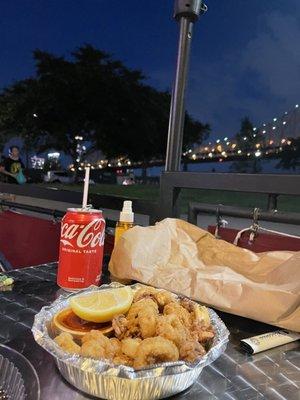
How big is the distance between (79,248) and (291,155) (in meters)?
34.4

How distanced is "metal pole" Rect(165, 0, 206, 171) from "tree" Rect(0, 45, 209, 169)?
748 inches

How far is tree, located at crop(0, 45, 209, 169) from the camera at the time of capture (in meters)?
20.5

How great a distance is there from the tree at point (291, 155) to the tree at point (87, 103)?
40.1 feet

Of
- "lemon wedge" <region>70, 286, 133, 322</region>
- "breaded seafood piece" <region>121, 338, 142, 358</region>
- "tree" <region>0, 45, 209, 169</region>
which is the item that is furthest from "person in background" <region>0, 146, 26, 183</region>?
"tree" <region>0, 45, 209, 169</region>

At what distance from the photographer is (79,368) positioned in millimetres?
682

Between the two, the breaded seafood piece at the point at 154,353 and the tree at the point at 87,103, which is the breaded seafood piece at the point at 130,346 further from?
the tree at the point at 87,103

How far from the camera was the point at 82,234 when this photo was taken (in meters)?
1.18

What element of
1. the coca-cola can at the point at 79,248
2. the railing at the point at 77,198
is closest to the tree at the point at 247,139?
the railing at the point at 77,198

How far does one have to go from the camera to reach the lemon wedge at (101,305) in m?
0.85

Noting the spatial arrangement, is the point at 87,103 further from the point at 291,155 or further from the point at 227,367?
the point at 227,367

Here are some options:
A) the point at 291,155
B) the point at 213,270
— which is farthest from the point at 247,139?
the point at 213,270

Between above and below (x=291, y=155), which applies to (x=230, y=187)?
below

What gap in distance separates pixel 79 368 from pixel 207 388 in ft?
0.80

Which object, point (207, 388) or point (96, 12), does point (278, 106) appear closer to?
point (96, 12)
